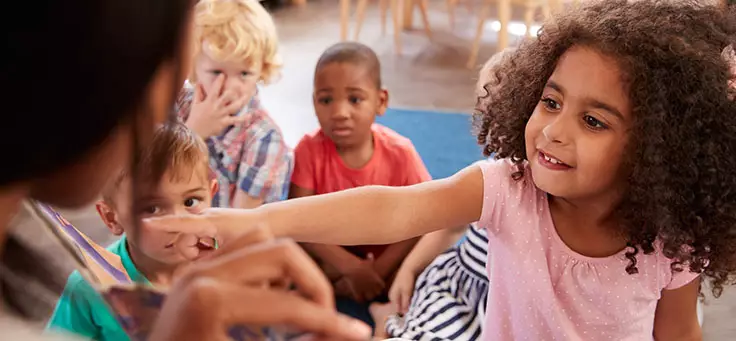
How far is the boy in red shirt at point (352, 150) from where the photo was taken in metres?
1.71

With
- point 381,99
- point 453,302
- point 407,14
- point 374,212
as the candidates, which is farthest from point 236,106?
point 407,14

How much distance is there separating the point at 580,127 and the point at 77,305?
25.2 inches

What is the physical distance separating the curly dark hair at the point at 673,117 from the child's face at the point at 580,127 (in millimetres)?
17

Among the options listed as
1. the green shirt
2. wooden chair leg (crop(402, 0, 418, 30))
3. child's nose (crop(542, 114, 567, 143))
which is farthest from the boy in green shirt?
wooden chair leg (crop(402, 0, 418, 30))

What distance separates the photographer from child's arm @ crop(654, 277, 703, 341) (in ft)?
3.42

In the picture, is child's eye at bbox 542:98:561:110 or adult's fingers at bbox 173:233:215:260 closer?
adult's fingers at bbox 173:233:215:260

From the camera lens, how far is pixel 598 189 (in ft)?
3.10

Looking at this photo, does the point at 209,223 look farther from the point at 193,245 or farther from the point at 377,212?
the point at 377,212

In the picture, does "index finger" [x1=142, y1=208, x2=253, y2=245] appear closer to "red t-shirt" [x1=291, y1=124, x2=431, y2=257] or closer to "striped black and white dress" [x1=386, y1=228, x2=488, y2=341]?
"striped black and white dress" [x1=386, y1=228, x2=488, y2=341]

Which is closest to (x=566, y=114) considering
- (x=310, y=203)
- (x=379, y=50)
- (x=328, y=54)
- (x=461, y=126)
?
(x=310, y=203)

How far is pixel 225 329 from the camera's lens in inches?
13.1

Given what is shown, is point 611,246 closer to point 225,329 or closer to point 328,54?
point 225,329

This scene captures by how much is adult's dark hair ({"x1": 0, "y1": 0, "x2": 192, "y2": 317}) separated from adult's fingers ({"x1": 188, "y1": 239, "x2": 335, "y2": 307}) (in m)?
0.09

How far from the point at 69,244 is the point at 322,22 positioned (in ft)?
12.1
